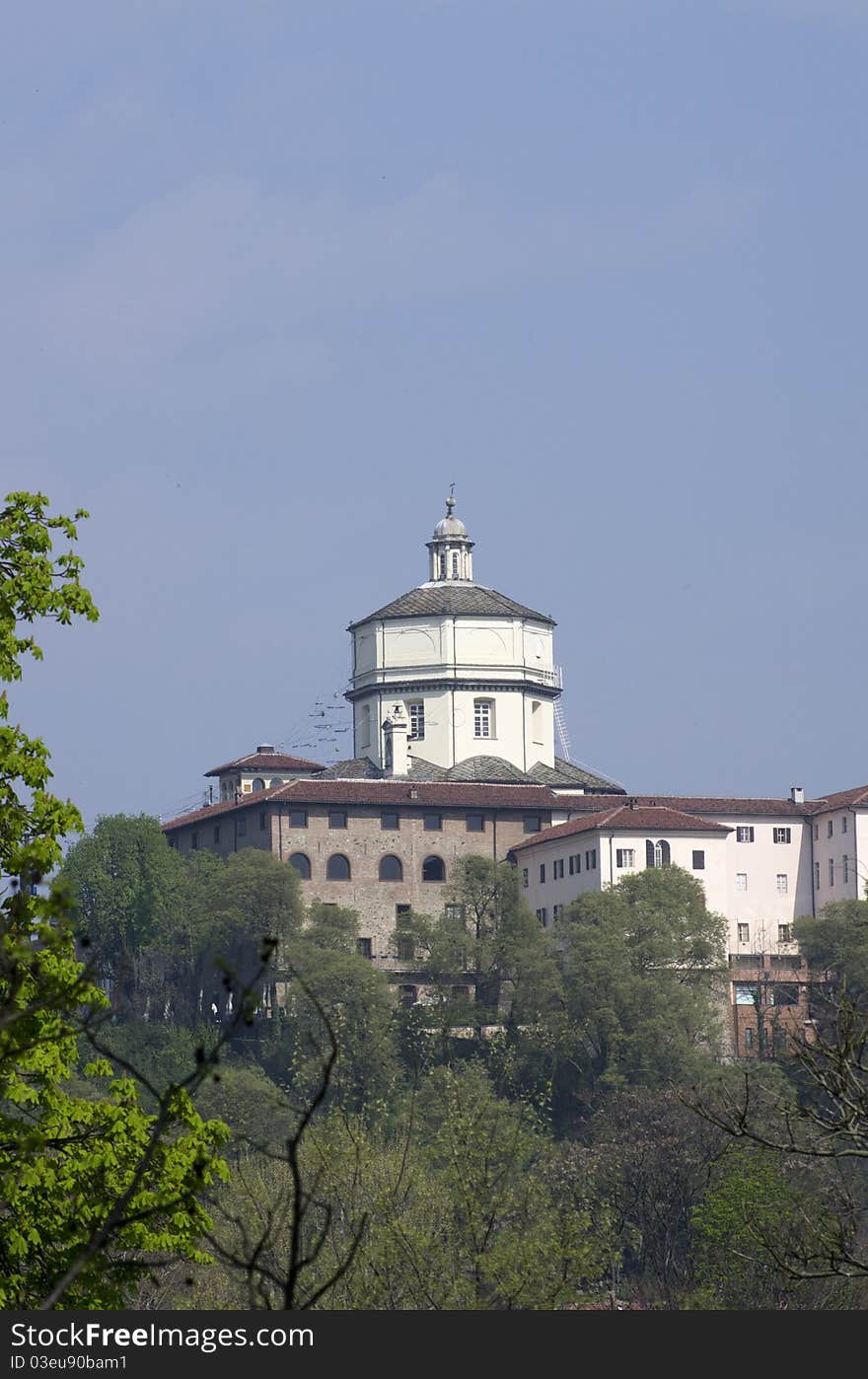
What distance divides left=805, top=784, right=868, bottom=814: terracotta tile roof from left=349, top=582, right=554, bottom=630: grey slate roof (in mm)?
14600

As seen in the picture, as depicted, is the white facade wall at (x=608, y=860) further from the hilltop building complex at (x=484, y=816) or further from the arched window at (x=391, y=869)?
the arched window at (x=391, y=869)

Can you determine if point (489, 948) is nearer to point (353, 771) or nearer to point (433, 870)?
point (433, 870)

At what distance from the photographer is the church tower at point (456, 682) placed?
109938 mm

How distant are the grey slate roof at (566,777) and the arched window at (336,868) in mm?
10302

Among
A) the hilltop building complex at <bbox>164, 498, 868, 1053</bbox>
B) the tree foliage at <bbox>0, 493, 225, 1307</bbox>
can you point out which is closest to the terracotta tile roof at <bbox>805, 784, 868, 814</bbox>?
the hilltop building complex at <bbox>164, 498, 868, 1053</bbox>

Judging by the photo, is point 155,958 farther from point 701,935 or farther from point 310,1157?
point 310,1157

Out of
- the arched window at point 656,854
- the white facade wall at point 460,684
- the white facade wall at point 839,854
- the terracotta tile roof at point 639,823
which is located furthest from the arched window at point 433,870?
the white facade wall at point 839,854

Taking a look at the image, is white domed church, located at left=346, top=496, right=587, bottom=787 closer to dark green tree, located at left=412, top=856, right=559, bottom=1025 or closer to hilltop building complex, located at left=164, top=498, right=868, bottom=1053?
hilltop building complex, located at left=164, top=498, right=868, bottom=1053

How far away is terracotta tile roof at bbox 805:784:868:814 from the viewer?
100125 mm

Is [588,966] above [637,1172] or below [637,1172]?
above

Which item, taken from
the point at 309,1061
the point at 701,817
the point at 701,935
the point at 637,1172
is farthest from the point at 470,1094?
the point at 701,817

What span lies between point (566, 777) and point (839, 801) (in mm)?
12316

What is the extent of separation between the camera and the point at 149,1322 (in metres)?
13.7

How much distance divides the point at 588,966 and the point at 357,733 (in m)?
23.3
